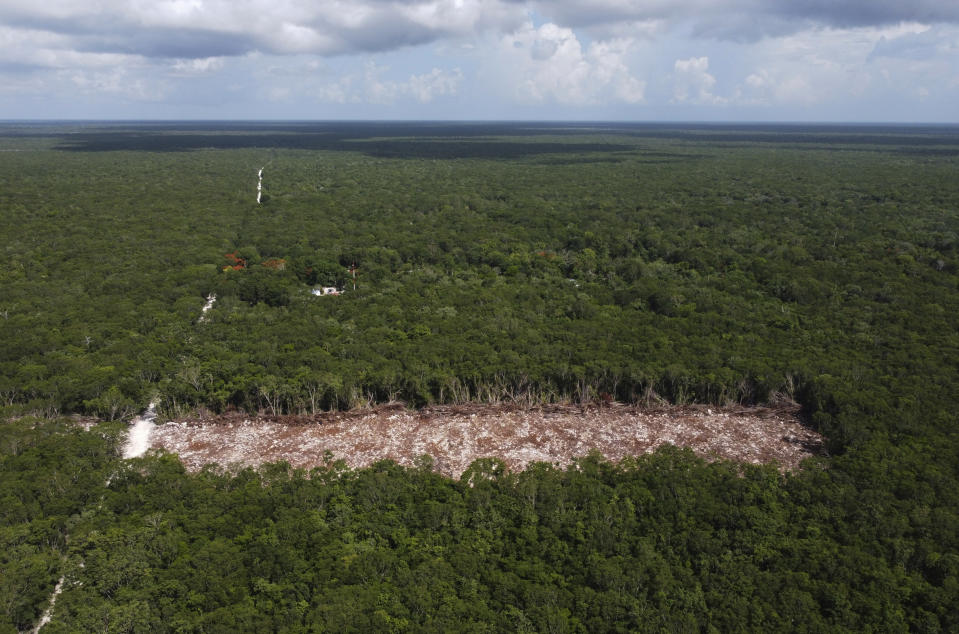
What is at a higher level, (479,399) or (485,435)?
(479,399)

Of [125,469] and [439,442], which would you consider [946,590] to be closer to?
[439,442]

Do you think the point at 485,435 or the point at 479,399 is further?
the point at 479,399

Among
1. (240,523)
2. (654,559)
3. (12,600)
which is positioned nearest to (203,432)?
(240,523)

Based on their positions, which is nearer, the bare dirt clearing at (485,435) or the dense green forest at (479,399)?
the dense green forest at (479,399)

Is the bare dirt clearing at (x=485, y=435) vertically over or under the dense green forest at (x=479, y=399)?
under
